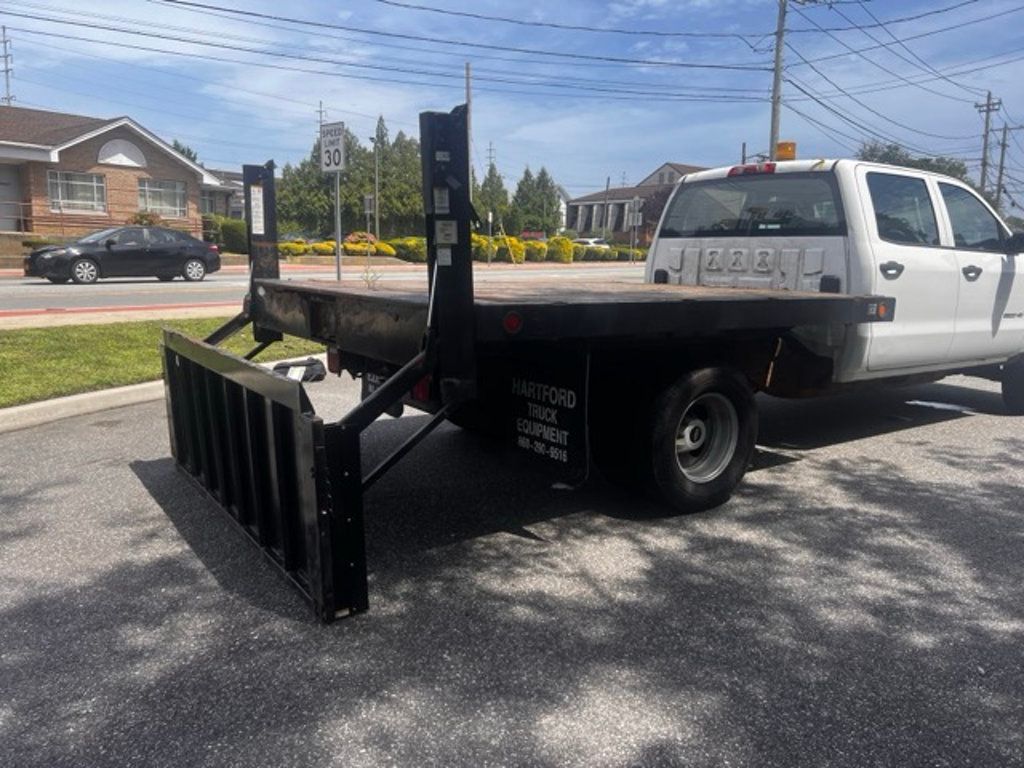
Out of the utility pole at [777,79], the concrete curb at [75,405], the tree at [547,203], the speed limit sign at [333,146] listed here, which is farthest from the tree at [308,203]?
the concrete curb at [75,405]

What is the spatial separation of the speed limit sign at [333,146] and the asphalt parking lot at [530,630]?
761cm

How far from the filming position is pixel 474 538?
14.2 feet

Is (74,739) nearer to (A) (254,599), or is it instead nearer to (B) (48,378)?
(A) (254,599)

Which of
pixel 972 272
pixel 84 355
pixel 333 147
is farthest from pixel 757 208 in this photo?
pixel 333 147

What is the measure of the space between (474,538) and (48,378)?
509 centimetres

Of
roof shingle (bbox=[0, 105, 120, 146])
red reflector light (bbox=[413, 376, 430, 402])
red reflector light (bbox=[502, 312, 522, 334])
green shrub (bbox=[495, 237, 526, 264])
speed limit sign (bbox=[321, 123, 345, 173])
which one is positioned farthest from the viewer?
green shrub (bbox=[495, 237, 526, 264])

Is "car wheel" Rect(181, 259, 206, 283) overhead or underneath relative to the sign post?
underneath

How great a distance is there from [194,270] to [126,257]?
1978mm

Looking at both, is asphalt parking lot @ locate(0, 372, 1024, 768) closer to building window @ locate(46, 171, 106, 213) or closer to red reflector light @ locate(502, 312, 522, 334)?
red reflector light @ locate(502, 312, 522, 334)

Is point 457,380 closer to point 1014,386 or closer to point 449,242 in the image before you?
point 449,242

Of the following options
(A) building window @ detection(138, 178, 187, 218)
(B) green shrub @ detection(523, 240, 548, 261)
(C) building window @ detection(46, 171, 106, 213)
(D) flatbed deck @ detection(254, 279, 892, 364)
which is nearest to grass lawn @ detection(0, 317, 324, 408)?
(D) flatbed deck @ detection(254, 279, 892, 364)

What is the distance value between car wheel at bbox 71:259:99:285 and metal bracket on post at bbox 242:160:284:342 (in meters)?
17.3

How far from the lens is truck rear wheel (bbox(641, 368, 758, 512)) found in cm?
436

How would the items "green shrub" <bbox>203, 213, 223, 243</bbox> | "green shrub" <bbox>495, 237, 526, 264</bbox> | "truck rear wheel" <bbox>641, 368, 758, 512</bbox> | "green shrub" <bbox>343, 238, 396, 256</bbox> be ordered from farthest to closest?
"green shrub" <bbox>495, 237, 526, 264</bbox>
"green shrub" <bbox>203, 213, 223, 243</bbox>
"green shrub" <bbox>343, 238, 396, 256</bbox>
"truck rear wheel" <bbox>641, 368, 758, 512</bbox>
